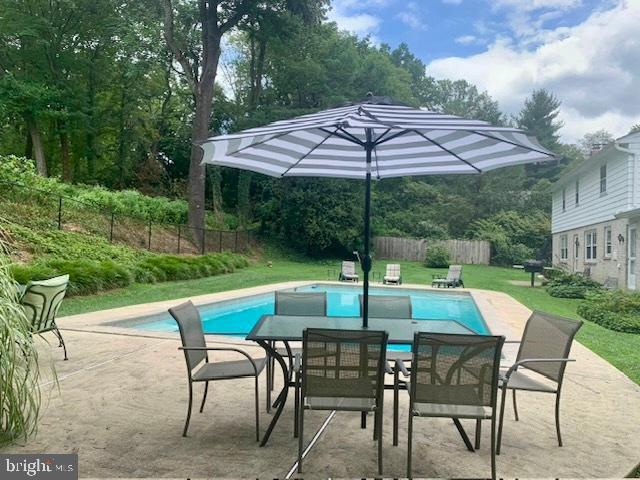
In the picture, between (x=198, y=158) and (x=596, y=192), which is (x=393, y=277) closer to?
(x=596, y=192)

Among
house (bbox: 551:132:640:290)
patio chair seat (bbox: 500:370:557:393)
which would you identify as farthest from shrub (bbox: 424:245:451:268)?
patio chair seat (bbox: 500:370:557:393)

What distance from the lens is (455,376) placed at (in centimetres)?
271

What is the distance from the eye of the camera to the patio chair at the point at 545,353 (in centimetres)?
318

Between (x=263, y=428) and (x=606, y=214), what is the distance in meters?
14.3

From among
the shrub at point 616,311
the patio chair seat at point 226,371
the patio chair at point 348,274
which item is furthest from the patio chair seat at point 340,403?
the patio chair at point 348,274

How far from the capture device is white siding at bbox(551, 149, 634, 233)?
13078 mm

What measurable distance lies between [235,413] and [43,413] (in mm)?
1329

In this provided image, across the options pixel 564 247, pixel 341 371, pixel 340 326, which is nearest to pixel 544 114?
pixel 564 247

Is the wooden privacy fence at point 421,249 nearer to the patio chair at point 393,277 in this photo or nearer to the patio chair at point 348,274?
the patio chair at point 348,274

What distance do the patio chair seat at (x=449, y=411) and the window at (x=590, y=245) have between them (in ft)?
49.7

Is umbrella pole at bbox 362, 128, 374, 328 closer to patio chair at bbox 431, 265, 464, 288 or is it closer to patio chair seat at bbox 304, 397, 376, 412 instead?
patio chair seat at bbox 304, 397, 376, 412

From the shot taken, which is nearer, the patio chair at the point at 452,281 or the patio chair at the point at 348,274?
the patio chair at the point at 452,281

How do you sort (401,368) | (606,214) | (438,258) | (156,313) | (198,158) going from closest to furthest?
(401,368) → (156,313) → (606,214) → (198,158) → (438,258)

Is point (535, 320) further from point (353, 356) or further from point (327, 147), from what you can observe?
point (327, 147)
